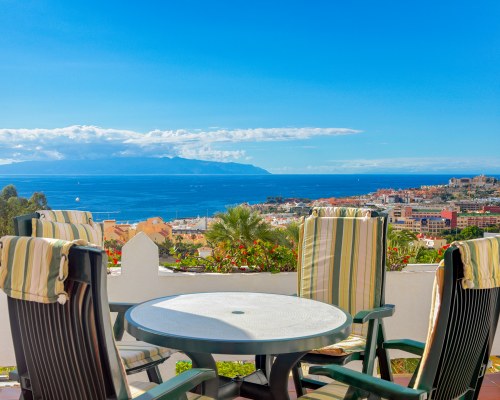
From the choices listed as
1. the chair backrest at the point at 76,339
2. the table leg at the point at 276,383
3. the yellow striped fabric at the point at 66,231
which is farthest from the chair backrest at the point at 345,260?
the chair backrest at the point at 76,339

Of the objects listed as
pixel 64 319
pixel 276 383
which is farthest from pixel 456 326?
pixel 64 319

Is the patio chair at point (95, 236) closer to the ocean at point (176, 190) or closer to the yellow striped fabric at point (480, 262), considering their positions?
the yellow striped fabric at point (480, 262)

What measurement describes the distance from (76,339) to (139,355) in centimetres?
111

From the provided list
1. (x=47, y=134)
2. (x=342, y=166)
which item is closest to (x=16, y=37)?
(x=47, y=134)

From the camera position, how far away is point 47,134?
37.6 meters

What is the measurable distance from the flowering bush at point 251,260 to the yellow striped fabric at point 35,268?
9.79ft

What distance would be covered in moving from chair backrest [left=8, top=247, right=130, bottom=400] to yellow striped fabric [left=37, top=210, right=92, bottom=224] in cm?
164

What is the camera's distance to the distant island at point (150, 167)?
3878cm

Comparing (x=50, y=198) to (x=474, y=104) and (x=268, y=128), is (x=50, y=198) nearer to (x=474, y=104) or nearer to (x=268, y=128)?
(x=268, y=128)

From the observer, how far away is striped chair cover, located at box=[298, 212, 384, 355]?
10.7ft

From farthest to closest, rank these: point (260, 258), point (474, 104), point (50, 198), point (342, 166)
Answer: point (342, 166) < point (50, 198) < point (474, 104) < point (260, 258)

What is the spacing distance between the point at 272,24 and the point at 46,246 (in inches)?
848

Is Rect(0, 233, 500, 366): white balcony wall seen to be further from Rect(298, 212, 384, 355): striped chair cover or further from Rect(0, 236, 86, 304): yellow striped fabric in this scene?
Rect(0, 236, 86, 304): yellow striped fabric

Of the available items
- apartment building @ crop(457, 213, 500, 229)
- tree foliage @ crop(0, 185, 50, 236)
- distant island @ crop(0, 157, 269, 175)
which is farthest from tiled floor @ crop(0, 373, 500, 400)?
distant island @ crop(0, 157, 269, 175)
